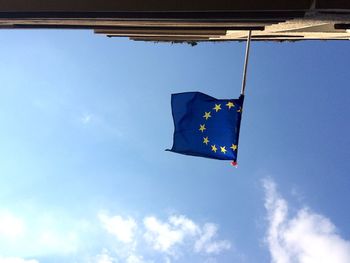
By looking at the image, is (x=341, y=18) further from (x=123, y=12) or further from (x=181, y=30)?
(x=181, y=30)

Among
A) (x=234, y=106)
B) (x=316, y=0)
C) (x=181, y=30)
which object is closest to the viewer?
(x=316, y=0)

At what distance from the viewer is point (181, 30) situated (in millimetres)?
15617

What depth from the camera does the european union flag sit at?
10664 mm

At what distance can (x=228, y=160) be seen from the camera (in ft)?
34.6

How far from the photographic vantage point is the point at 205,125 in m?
10.8

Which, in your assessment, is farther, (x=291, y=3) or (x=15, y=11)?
(x=15, y=11)

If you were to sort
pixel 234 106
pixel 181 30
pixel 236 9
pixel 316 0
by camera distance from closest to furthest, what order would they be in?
pixel 316 0, pixel 236 9, pixel 234 106, pixel 181 30

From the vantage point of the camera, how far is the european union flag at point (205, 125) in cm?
1066

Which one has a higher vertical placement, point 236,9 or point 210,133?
point 236,9

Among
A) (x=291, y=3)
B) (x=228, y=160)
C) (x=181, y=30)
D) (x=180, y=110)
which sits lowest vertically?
(x=228, y=160)

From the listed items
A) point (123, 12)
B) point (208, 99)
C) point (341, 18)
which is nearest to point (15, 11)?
point (123, 12)

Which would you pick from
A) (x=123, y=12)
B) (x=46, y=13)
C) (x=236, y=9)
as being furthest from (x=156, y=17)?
(x=46, y=13)

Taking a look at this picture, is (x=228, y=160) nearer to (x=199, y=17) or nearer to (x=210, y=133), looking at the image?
(x=210, y=133)

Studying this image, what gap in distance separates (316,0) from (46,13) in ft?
20.1
